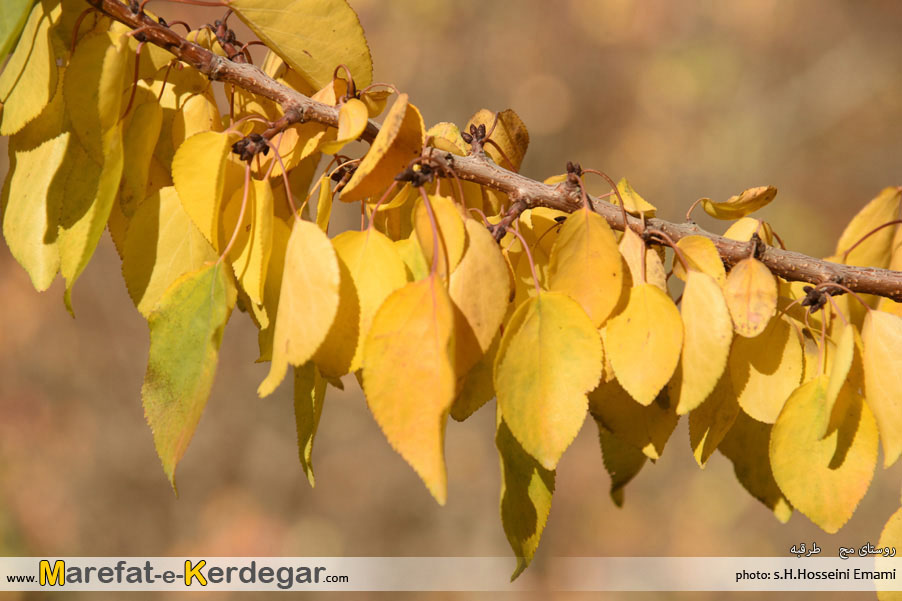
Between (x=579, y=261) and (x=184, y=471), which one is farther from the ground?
(x=579, y=261)

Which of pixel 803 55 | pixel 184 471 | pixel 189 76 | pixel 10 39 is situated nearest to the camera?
pixel 10 39

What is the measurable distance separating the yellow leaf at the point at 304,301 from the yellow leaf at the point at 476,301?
0.20 feet

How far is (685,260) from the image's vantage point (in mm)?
396

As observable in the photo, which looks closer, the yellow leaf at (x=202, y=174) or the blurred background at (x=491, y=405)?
the yellow leaf at (x=202, y=174)

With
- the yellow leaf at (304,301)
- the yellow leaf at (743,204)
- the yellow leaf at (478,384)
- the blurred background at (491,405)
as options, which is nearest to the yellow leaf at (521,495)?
the yellow leaf at (478,384)

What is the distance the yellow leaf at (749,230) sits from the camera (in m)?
0.47

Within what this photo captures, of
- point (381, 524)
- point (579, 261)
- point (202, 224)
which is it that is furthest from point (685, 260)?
point (381, 524)

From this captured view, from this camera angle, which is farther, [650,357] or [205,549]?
[205,549]

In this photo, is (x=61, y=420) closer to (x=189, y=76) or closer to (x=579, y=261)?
(x=189, y=76)

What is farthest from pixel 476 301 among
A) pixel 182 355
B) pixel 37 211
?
pixel 37 211

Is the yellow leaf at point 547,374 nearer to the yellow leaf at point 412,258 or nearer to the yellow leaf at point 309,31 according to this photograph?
the yellow leaf at point 412,258

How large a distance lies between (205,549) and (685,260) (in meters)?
1.73

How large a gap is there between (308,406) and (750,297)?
261 mm

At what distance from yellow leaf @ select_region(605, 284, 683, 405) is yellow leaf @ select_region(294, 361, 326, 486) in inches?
6.5
